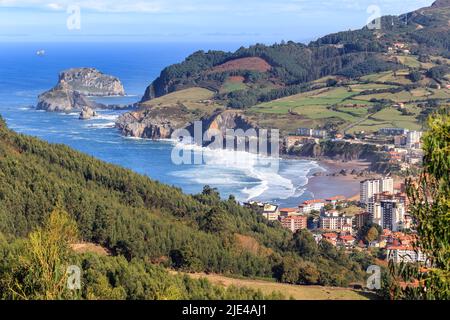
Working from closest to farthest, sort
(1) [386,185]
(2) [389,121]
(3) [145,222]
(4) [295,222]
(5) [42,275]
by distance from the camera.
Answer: (5) [42,275] → (3) [145,222] → (4) [295,222] → (1) [386,185] → (2) [389,121]

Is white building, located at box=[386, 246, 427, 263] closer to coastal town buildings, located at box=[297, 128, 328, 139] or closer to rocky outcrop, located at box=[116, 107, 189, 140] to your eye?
coastal town buildings, located at box=[297, 128, 328, 139]

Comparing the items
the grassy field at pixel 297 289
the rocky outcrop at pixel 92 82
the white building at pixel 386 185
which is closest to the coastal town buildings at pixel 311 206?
the white building at pixel 386 185

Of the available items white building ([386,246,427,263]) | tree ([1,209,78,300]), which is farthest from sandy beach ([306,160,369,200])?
tree ([1,209,78,300])

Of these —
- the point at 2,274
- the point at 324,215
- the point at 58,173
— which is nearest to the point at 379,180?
the point at 324,215

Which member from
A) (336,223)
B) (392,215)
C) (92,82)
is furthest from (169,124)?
(392,215)

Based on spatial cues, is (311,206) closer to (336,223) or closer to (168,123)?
(336,223)

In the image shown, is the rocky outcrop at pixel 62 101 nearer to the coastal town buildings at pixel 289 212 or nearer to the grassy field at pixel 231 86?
the grassy field at pixel 231 86
